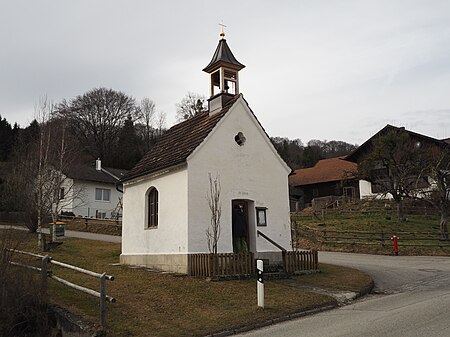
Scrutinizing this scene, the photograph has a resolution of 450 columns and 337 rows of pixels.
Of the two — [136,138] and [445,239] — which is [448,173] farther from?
[136,138]

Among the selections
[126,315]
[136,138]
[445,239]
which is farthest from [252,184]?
[136,138]

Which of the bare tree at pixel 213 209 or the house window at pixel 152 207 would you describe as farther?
the house window at pixel 152 207

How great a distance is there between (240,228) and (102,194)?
36.9 meters

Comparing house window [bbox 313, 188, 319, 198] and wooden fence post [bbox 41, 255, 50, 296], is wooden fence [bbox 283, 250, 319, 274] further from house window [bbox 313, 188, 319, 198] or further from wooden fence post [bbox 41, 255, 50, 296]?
house window [bbox 313, 188, 319, 198]

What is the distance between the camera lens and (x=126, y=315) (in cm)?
954

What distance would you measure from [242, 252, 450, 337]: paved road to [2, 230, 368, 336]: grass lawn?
0.82 metres

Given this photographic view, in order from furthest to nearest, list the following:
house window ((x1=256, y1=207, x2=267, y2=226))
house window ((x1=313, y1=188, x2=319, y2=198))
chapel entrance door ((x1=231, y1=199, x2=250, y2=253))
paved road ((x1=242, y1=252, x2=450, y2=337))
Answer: house window ((x1=313, y1=188, x2=319, y2=198))
house window ((x1=256, y1=207, x2=267, y2=226))
chapel entrance door ((x1=231, y1=199, x2=250, y2=253))
paved road ((x1=242, y1=252, x2=450, y2=337))

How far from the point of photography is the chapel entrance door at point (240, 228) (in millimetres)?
16625

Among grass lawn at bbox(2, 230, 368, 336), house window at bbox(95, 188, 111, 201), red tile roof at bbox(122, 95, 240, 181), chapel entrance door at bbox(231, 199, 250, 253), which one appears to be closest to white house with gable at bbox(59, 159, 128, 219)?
house window at bbox(95, 188, 111, 201)

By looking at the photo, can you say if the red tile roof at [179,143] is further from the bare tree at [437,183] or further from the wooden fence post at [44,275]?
the bare tree at [437,183]

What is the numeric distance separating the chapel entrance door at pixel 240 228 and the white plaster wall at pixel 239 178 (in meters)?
0.23

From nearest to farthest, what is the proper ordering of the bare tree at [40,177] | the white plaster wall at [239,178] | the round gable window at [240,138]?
1. the white plaster wall at [239,178]
2. the round gable window at [240,138]
3. the bare tree at [40,177]

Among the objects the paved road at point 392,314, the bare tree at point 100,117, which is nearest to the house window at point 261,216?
the paved road at point 392,314

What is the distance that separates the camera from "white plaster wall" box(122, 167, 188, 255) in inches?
612
